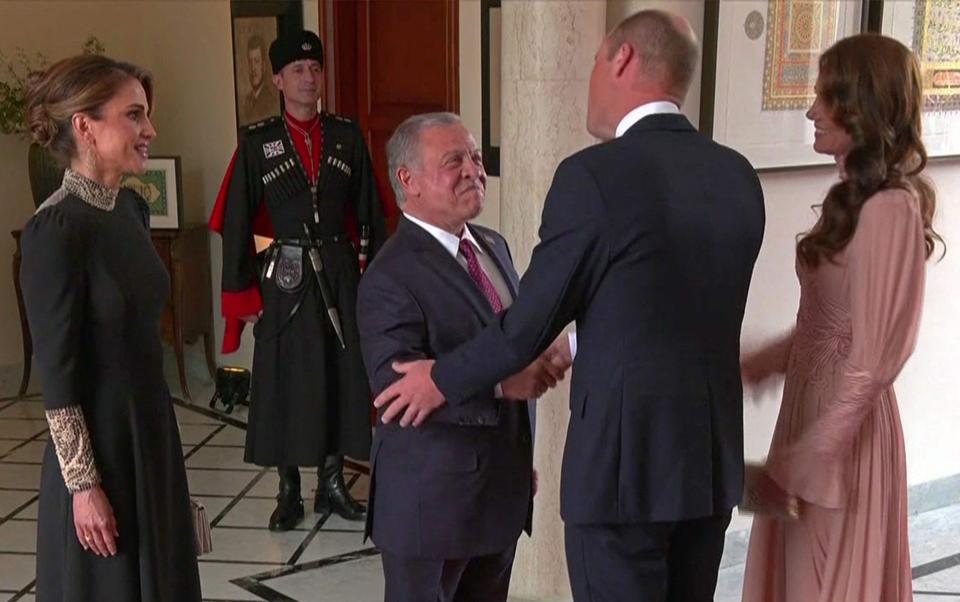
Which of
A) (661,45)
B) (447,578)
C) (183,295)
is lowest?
(183,295)

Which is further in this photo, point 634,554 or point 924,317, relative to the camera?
point 924,317

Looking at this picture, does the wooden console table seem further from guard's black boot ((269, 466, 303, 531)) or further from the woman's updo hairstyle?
the woman's updo hairstyle

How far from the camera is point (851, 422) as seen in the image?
7.05ft

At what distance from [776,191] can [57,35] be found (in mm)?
4073

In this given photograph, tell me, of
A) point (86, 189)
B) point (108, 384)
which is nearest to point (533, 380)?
point (108, 384)

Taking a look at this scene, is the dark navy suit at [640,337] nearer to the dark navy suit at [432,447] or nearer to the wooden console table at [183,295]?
the dark navy suit at [432,447]

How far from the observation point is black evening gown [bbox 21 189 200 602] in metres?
2.00

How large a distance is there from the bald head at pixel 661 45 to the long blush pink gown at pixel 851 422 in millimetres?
549

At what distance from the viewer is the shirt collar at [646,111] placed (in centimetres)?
180

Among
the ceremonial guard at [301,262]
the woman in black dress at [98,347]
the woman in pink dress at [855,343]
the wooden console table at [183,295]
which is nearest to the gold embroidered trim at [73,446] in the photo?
the woman in black dress at [98,347]

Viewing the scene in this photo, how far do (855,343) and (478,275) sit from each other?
738 mm

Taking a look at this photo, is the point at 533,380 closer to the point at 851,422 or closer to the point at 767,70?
the point at 851,422

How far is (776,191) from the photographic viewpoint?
11.1 feet

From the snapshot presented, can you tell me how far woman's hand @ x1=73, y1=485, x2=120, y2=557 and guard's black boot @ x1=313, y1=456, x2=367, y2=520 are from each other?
1.85m
